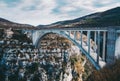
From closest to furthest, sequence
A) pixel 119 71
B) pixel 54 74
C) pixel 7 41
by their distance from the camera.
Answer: pixel 119 71
pixel 54 74
pixel 7 41

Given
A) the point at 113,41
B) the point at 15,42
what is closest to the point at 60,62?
the point at 15,42

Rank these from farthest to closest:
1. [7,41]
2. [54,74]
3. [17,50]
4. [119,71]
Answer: [7,41] < [17,50] < [54,74] < [119,71]

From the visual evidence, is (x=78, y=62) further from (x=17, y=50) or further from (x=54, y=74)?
(x=17, y=50)

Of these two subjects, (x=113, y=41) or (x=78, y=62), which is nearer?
(x=113, y=41)

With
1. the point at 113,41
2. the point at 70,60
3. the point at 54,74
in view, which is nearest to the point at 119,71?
the point at 113,41

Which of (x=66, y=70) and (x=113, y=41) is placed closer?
(x=113, y=41)

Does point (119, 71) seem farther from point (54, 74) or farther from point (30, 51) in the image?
point (30, 51)

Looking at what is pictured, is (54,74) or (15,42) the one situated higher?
(15,42)

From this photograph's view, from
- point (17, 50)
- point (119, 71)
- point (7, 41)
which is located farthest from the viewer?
point (7, 41)

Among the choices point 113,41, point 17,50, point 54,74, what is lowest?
point 54,74
